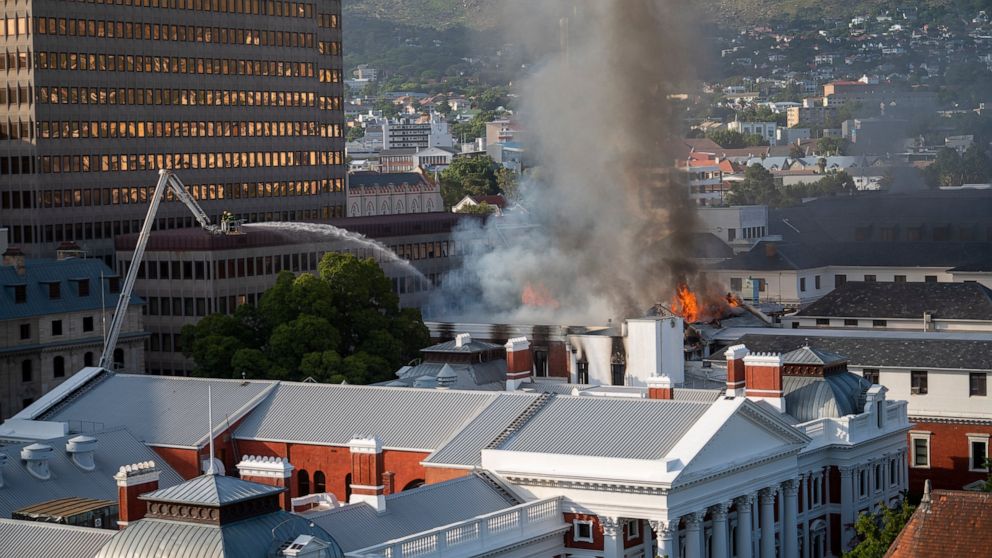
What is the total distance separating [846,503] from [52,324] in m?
65.7

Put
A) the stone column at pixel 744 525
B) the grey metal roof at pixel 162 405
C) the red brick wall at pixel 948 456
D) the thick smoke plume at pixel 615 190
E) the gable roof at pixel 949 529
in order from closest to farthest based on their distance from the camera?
the gable roof at pixel 949 529, the stone column at pixel 744 525, the grey metal roof at pixel 162 405, the red brick wall at pixel 948 456, the thick smoke plume at pixel 615 190

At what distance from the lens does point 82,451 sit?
104938 millimetres

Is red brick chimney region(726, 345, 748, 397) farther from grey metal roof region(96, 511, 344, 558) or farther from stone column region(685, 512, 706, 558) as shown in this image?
grey metal roof region(96, 511, 344, 558)

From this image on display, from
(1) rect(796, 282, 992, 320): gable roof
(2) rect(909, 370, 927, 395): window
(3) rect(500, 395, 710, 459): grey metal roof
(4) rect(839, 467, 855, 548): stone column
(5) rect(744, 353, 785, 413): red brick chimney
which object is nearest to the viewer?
(3) rect(500, 395, 710, 459): grey metal roof

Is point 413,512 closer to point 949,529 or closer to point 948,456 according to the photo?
point 949,529

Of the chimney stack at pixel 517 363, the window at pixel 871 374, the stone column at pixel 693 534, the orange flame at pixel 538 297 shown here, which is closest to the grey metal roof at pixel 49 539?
the stone column at pixel 693 534

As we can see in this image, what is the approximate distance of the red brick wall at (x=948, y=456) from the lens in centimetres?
13500

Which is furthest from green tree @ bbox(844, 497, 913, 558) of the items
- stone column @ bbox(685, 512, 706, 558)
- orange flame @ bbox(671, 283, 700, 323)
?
orange flame @ bbox(671, 283, 700, 323)

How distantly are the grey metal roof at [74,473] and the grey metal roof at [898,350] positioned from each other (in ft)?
145

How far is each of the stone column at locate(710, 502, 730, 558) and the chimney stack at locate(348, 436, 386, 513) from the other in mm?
15986

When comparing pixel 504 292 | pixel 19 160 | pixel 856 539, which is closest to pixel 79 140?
pixel 19 160

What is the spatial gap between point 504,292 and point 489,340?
33407 mm

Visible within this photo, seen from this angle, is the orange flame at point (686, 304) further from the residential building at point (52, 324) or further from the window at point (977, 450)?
the residential building at point (52, 324)

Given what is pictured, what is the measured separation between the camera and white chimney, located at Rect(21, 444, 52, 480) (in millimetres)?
101000
